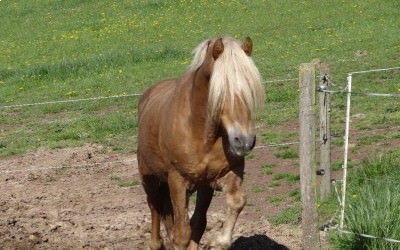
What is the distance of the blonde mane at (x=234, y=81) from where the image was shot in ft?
18.7

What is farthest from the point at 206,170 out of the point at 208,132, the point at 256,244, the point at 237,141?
the point at 256,244

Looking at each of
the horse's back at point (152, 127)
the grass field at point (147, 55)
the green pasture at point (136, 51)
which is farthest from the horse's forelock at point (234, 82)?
the green pasture at point (136, 51)

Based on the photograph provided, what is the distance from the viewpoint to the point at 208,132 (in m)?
6.04

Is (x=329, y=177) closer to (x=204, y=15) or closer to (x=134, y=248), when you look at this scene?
(x=134, y=248)

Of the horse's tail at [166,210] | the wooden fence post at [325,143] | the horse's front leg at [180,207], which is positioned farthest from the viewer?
the wooden fence post at [325,143]

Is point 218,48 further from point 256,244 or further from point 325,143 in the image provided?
point 325,143

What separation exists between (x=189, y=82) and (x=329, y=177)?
289 cm

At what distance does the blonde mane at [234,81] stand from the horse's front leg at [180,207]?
2.34ft

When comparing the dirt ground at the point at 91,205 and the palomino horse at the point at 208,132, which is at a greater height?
the palomino horse at the point at 208,132

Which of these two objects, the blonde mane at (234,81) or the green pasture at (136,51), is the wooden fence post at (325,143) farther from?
the green pasture at (136,51)

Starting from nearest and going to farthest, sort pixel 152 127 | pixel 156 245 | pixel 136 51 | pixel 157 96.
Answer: pixel 152 127
pixel 157 96
pixel 156 245
pixel 136 51

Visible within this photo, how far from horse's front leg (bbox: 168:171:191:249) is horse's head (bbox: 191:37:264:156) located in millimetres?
638

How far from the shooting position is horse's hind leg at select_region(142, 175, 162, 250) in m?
7.61

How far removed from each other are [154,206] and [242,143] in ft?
7.60
